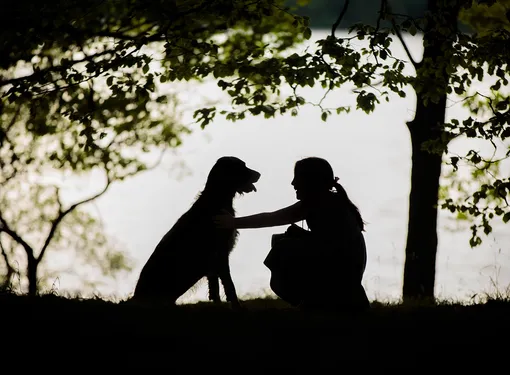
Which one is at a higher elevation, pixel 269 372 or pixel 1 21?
pixel 1 21

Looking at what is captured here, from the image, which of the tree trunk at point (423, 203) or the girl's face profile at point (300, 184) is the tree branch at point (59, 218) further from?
the girl's face profile at point (300, 184)

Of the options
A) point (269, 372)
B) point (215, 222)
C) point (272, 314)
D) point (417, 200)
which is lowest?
point (269, 372)

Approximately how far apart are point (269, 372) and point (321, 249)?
157cm

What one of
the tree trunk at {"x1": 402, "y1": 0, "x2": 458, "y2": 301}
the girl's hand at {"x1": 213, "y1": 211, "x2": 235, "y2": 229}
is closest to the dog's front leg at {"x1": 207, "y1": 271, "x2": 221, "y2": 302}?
the girl's hand at {"x1": 213, "y1": 211, "x2": 235, "y2": 229}

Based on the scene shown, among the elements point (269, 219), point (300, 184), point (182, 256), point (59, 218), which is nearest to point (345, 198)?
point (300, 184)

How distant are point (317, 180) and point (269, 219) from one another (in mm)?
675

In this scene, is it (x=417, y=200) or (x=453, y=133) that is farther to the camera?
(x=417, y=200)

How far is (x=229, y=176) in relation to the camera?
6555 mm

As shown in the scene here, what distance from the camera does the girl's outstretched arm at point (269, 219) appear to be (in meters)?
5.75

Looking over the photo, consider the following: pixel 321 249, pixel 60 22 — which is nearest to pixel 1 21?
pixel 60 22

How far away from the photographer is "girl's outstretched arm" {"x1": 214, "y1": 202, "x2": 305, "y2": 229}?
5.75 metres

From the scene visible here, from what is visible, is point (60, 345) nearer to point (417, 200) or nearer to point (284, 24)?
point (417, 200)

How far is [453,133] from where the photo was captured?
779 centimetres

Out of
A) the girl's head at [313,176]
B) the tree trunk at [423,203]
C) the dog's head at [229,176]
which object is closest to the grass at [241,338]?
the girl's head at [313,176]
